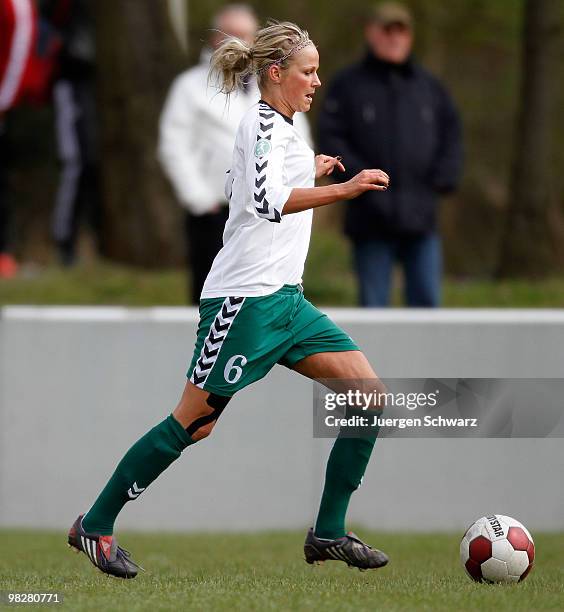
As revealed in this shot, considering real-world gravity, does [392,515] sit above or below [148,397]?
below

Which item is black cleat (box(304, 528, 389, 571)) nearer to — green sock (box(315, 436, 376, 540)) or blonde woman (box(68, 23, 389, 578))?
green sock (box(315, 436, 376, 540))

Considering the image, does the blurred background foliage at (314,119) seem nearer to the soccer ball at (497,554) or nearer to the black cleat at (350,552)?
the black cleat at (350,552)

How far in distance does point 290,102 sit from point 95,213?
938 centimetres

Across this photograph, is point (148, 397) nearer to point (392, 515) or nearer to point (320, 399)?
point (392, 515)

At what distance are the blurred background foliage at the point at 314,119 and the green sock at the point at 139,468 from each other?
6.61m

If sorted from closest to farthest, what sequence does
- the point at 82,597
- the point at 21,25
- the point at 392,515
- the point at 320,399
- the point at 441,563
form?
the point at 82,597 < the point at 320,399 < the point at 441,563 < the point at 392,515 < the point at 21,25

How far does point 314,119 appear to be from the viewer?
60.1 feet

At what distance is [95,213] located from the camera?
14656 millimetres

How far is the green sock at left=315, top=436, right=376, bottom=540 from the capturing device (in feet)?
18.9

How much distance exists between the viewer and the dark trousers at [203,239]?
28.4 ft

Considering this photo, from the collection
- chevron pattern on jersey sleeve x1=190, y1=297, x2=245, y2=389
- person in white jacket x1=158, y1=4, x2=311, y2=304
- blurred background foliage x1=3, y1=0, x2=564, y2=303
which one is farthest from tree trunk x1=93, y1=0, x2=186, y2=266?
chevron pattern on jersey sleeve x1=190, y1=297, x2=245, y2=389

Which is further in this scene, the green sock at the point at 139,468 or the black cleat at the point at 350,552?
the black cleat at the point at 350,552

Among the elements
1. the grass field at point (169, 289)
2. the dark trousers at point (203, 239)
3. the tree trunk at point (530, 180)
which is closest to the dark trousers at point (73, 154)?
the grass field at point (169, 289)

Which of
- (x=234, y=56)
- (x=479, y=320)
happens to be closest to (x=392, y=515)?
(x=479, y=320)
